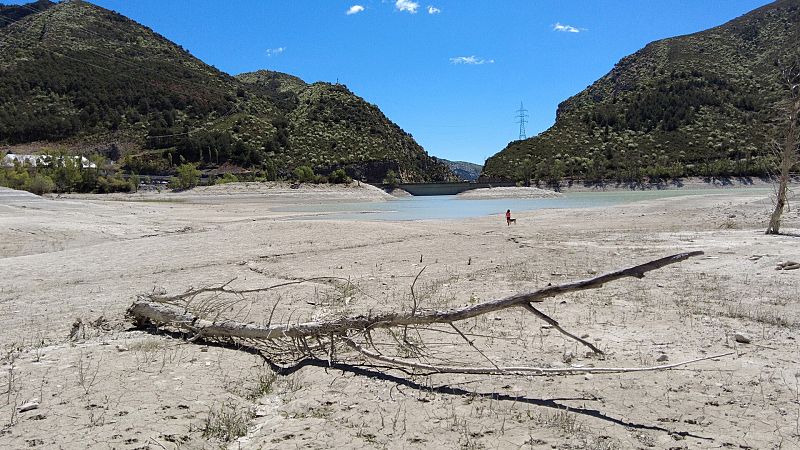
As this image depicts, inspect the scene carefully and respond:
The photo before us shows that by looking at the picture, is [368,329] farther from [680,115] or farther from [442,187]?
[680,115]

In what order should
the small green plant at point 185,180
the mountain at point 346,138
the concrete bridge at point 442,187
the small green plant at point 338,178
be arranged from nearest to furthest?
the small green plant at point 185,180 → the small green plant at point 338,178 → the concrete bridge at point 442,187 → the mountain at point 346,138

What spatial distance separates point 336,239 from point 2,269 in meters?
11.3

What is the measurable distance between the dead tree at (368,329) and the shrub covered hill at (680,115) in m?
104

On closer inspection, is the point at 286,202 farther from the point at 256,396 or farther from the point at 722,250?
the point at 256,396

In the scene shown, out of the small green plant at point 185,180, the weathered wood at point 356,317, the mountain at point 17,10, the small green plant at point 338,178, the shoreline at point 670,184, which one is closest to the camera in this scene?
the weathered wood at point 356,317

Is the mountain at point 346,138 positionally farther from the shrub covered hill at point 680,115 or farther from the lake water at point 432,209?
the lake water at point 432,209

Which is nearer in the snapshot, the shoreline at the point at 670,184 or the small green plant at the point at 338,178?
the shoreline at the point at 670,184

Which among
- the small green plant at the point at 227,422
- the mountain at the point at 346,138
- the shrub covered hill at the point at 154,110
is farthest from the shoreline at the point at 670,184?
the small green plant at the point at 227,422

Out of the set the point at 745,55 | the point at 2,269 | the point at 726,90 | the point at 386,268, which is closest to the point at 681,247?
the point at 386,268

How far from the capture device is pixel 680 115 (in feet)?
391

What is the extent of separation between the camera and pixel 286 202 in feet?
235

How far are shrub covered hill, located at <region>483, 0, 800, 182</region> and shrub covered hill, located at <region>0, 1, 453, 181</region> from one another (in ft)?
133

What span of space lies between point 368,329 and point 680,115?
5288 inches

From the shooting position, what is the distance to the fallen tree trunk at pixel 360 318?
5.36 meters
